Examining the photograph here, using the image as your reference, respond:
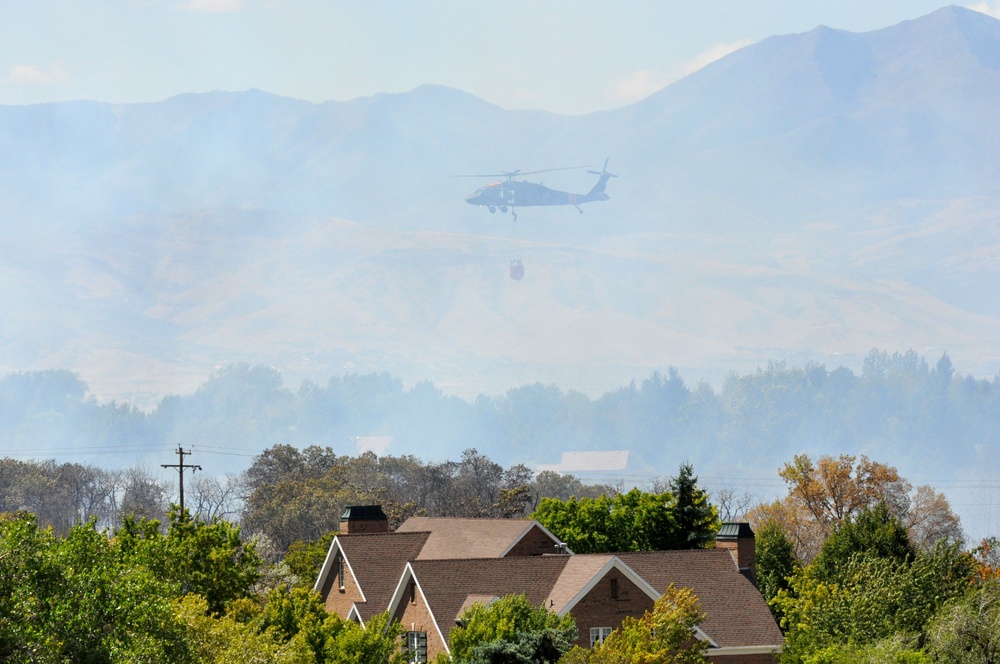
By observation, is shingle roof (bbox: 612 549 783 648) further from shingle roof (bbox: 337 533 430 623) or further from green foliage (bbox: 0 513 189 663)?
green foliage (bbox: 0 513 189 663)

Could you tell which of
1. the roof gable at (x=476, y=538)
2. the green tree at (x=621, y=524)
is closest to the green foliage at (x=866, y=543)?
the green tree at (x=621, y=524)

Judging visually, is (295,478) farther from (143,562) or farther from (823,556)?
(143,562)

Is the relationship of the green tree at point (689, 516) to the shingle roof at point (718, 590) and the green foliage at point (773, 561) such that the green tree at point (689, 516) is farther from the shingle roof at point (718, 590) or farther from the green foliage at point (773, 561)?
the shingle roof at point (718, 590)

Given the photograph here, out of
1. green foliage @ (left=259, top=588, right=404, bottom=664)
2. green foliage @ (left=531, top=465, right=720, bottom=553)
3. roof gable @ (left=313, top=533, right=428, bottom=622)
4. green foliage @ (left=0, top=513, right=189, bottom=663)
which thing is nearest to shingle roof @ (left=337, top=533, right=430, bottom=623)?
roof gable @ (left=313, top=533, right=428, bottom=622)

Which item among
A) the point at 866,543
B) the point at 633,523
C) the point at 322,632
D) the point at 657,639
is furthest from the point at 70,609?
the point at 633,523

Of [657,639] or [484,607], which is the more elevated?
[484,607]

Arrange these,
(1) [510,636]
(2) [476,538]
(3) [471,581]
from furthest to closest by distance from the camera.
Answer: (2) [476,538], (3) [471,581], (1) [510,636]

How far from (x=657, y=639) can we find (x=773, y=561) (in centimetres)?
3278

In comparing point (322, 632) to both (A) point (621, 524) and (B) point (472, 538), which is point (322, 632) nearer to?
(B) point (472, 538)

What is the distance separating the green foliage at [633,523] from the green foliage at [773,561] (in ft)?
9.61

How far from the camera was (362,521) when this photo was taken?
75.6 m

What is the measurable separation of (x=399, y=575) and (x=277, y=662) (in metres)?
A: 24.2

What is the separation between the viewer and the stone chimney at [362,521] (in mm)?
75500

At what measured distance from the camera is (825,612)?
5816 centimetres
